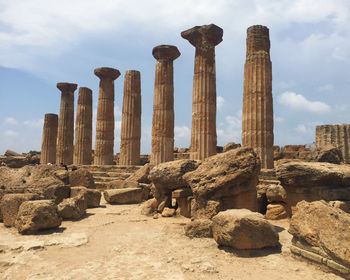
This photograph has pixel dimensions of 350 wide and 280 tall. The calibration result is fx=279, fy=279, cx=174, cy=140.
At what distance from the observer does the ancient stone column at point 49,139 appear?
955 inches

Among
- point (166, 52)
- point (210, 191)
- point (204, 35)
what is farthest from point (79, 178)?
point (204, 35)

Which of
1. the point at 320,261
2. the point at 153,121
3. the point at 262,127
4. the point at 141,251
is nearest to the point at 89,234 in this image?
the point at 141,251

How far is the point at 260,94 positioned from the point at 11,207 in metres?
9.75

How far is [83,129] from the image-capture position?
21156 mm

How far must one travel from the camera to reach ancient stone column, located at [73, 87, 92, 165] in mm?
20891

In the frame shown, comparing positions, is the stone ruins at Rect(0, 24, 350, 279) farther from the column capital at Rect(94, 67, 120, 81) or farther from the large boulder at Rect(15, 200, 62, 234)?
the column capital at Rect(94, 67, 120, 81)

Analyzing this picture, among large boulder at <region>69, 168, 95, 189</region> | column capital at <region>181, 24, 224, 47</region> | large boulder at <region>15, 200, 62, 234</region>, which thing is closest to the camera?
large boulder at <region>15, 200, 62, 234</region>

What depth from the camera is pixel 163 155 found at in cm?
1583

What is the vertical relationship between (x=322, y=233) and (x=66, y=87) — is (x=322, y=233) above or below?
below

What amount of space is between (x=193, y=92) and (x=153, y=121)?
130 inches

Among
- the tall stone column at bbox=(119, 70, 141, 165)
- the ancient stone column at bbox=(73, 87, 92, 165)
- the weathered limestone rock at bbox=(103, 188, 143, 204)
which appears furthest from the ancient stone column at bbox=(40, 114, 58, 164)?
the weathered limestone rock at bbox=(103, 188, 143, 204)

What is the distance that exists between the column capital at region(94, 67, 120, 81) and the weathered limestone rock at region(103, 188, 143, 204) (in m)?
11.5

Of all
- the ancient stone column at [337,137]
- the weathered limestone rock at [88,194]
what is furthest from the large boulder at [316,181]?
the ancient stone column at [337,137]

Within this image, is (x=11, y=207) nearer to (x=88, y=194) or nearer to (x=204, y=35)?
(x=88, y=194)
